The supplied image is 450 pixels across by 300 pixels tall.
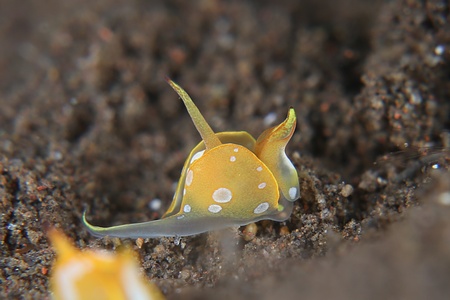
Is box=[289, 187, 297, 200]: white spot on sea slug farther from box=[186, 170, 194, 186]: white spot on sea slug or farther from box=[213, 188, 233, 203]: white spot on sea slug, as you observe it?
box=[186, 170, 194, 186]: white spot on sea slug

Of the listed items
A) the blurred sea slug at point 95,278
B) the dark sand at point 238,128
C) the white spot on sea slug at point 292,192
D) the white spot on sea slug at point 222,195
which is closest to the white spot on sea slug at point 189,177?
the white spot on sea slug at point 222,195

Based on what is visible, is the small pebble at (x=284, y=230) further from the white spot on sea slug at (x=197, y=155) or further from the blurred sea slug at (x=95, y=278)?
the blurred sea slug at (x=95, y=278)

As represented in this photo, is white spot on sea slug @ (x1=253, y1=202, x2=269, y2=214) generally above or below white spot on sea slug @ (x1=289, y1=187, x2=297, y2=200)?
below

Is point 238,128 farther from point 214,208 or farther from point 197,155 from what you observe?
point 214,208

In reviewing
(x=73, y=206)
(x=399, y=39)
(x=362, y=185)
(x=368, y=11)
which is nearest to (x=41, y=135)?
(x=73, y=206)

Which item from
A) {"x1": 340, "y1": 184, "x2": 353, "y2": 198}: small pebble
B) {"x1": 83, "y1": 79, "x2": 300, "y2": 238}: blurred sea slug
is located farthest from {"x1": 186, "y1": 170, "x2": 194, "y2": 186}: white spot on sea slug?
{"x1": 340, "y1": 184, "x2": 353, "y2": 198}: small pebble

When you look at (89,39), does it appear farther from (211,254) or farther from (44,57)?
(211,254)

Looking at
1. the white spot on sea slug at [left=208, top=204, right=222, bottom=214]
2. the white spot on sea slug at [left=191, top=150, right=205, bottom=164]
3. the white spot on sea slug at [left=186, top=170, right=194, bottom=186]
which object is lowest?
the white spot on sea slug at [left=208, top=204, right=222, bottom=214]
